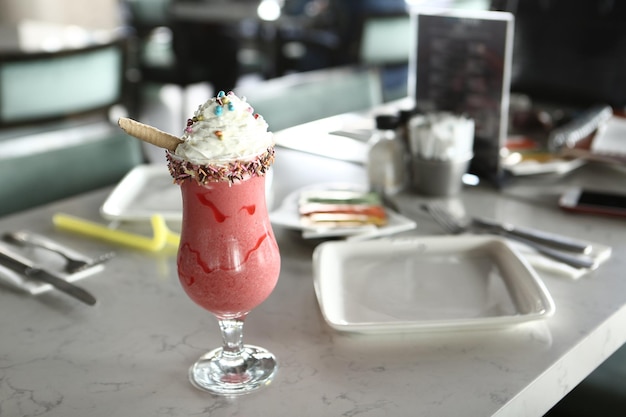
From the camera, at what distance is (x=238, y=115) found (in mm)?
810

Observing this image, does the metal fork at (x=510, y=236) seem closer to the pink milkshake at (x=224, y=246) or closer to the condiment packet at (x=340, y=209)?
the condiment packet at (x=340, y=209)

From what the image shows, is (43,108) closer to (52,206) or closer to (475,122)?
(52,206)

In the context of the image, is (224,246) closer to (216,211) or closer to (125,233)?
(216,211)

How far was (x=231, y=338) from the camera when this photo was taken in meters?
0.87

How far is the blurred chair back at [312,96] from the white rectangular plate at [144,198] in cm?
44

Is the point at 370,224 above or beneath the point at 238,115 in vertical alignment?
beneath

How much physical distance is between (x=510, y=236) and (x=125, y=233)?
2.14 ft

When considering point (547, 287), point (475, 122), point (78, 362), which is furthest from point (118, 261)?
point (475, 122)

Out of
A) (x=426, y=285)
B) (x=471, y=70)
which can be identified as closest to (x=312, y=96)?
(x=471, y=70)

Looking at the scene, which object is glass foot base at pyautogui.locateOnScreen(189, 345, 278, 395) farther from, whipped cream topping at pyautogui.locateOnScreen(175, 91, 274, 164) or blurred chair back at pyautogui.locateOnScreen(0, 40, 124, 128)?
blurred chair back at pyautogui.locateOnScreen(0, 40, 124, 128)

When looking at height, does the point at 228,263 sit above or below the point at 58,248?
above

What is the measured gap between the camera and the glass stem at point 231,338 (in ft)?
2.84

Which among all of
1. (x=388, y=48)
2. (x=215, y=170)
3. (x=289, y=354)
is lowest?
(x=289, y=354)

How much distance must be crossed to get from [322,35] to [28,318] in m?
3.51
